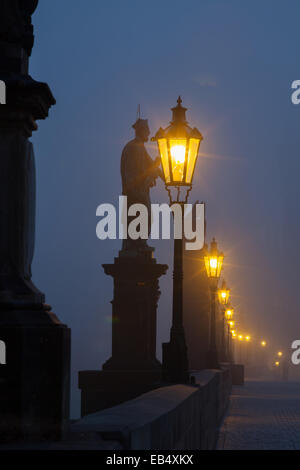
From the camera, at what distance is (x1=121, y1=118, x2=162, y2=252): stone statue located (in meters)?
24.7

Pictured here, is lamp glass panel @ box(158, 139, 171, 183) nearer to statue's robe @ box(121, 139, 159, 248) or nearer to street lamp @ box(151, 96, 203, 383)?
street lamp @ box(151, 96, 203, 383)

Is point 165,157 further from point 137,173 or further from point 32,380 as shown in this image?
point 137,173

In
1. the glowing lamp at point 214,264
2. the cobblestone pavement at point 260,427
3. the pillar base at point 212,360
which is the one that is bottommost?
the cobblestone pavement at point 260,427

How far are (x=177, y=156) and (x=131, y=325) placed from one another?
402 inches

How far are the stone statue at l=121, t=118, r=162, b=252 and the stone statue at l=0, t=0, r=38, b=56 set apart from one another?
17.5 m

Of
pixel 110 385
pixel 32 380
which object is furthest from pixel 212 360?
pixel 32 380

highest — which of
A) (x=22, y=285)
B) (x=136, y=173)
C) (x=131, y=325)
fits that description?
(x=136, y=173)

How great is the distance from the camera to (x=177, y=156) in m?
14.3

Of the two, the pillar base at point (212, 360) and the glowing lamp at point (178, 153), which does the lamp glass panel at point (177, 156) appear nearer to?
the glowing lamp at point (178, 153)

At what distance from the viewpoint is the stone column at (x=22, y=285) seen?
609cm

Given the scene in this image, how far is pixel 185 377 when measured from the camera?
46.9 ft

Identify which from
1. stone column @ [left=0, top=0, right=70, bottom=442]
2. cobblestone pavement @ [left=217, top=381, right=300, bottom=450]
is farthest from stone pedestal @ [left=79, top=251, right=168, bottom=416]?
stone column @ [left=0, top=0, right=70, bottom=442]

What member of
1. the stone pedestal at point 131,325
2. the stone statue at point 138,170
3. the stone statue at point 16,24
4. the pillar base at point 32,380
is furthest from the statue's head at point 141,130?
the pillar base at point 32,380

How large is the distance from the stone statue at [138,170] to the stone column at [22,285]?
57.7 ft
